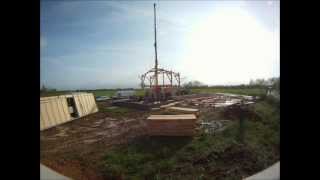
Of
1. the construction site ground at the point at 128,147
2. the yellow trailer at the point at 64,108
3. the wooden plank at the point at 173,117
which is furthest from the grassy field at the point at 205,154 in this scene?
the yellow trailer at the point at 64,108

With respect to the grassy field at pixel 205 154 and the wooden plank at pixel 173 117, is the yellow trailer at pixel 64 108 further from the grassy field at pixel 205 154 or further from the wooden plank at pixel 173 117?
the wooden plank at pixel 173 117

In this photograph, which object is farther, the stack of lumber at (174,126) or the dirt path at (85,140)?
the stack of lumber at (174,126)

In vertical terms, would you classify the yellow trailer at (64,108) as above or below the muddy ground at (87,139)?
above

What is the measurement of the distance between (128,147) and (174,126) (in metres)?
0.70

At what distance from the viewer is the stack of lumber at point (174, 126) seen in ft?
11.7

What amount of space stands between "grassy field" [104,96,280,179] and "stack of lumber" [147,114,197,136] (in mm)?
91

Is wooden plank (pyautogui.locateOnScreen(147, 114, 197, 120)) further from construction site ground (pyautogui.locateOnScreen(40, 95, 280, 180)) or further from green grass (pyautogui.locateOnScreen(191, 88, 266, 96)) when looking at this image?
green grass (pyautogui.locateOnScreen(191, 88, 266, 96))
